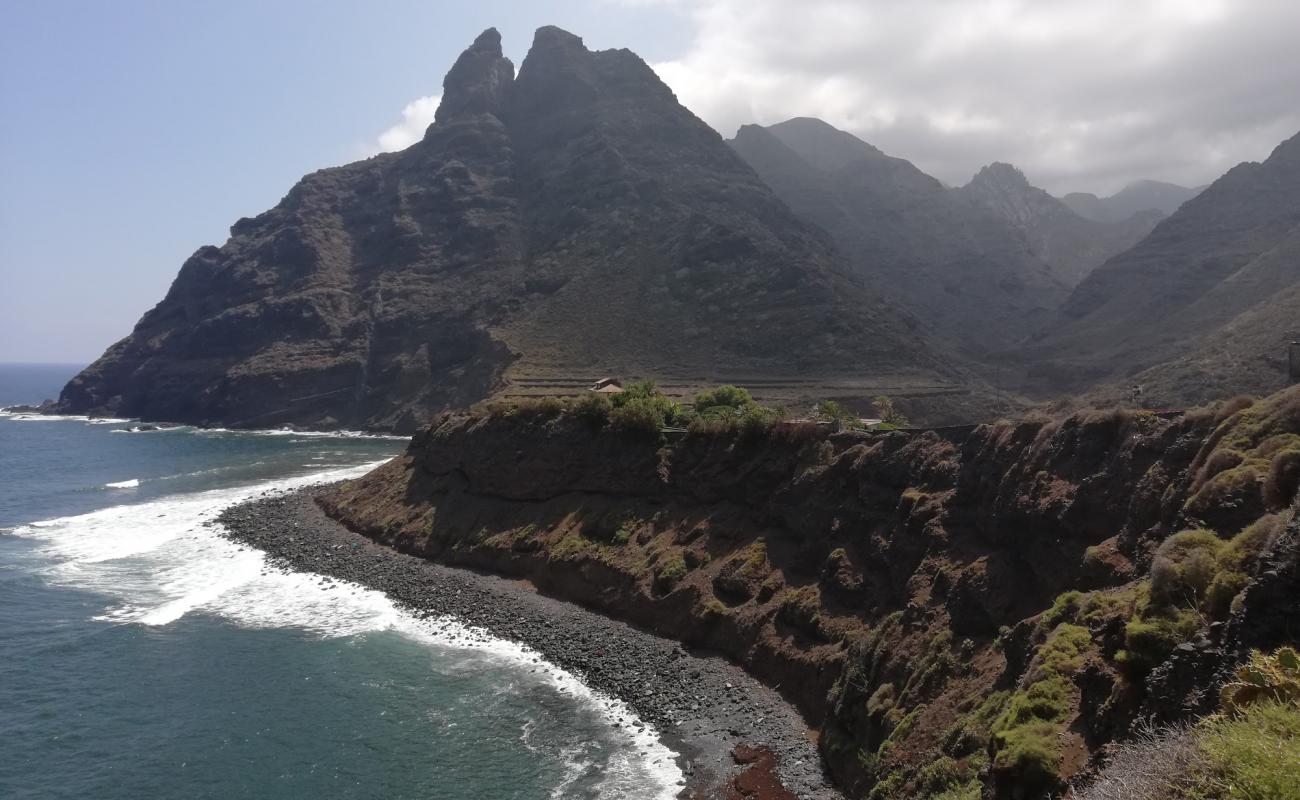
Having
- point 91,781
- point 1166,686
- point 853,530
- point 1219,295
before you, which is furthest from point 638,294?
point 1166,686

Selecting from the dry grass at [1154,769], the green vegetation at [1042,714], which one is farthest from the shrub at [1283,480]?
the dry grass at [1154,769]

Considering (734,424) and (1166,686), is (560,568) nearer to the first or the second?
(734,424)

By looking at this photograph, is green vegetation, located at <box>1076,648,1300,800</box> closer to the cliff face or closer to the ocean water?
the cliff face

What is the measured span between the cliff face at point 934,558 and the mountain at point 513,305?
239 feet

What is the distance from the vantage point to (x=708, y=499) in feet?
151

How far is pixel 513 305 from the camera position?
15625 centimetres

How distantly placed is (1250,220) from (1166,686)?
639ft

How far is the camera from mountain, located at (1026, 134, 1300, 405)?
87.4m

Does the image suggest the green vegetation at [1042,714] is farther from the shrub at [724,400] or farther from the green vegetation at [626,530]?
the shrub at [724,400]

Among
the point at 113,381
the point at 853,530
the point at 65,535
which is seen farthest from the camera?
the point at 113,381

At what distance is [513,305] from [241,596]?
365 ft

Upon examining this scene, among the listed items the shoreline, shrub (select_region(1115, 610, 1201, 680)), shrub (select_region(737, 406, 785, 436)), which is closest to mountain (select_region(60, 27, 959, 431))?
the shoreline

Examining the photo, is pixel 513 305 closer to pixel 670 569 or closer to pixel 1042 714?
pixel 670 569

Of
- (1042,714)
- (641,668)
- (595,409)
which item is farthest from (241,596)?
(1042,714)
